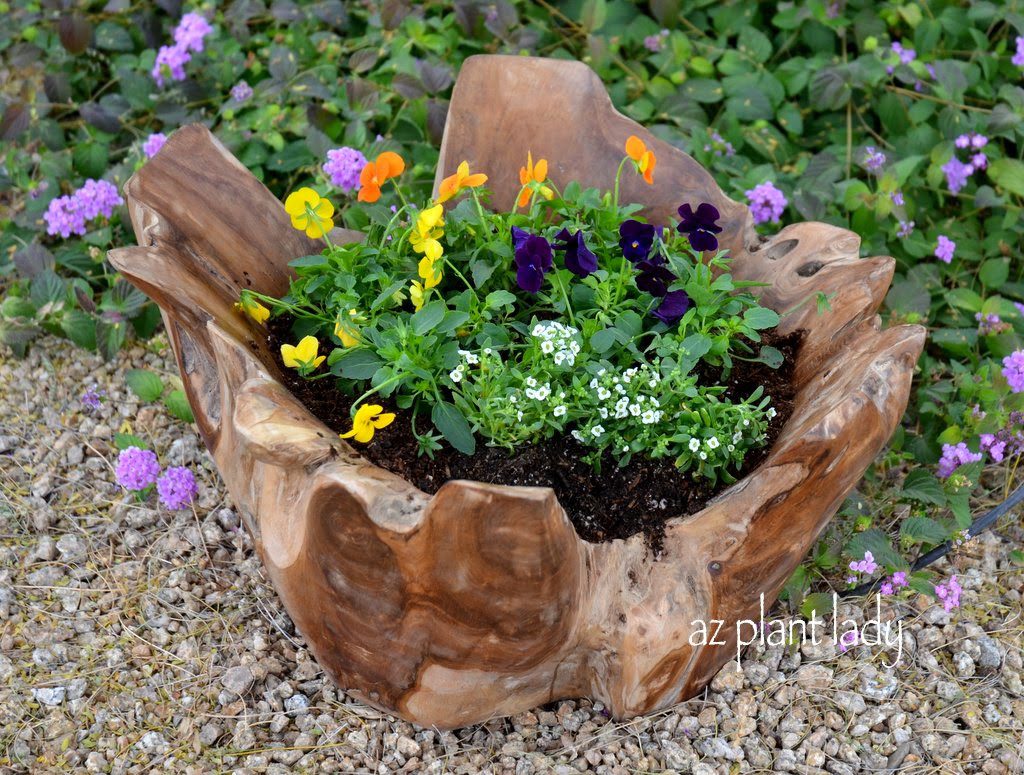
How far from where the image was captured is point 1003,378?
2328 millimetres

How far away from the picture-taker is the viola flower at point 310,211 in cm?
190

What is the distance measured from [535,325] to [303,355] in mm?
389

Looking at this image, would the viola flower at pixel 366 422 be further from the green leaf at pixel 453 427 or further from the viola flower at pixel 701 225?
the viola flower at pixel 701 225

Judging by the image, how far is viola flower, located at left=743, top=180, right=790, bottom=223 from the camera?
2.64 m

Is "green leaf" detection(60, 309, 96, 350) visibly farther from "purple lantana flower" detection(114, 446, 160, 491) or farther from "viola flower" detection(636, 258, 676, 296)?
"viola flower" detection(636, 258, 676, 296)

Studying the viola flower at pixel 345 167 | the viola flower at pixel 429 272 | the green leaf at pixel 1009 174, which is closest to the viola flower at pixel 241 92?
the viola flower at pixel 345 167

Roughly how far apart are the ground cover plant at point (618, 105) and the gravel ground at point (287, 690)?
557 mm

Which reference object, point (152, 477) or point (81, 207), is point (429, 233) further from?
point (81, 207)

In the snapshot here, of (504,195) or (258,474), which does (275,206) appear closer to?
(504,195)

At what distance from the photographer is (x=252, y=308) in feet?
6.22

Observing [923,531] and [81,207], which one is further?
[81,207]

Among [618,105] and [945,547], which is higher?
[618,105]

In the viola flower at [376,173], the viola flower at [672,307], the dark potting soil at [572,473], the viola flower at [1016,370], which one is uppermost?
the viola flower at [376,173]

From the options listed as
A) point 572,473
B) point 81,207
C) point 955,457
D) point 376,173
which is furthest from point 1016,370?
point 81,207
